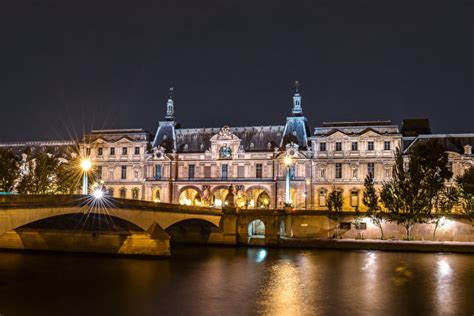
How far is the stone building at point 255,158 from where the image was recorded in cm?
9238

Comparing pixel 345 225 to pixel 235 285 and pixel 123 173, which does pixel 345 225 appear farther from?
pixel 123 173

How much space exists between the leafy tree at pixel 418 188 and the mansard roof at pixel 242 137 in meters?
27.1

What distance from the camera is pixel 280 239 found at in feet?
241

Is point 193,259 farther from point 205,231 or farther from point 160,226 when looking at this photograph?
point 205,231

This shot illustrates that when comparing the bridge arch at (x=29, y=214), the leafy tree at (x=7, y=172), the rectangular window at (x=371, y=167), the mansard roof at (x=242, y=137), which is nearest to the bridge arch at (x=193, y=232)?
the leafy tree at (x=7, y=172)

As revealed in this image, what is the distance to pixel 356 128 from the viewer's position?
309ft

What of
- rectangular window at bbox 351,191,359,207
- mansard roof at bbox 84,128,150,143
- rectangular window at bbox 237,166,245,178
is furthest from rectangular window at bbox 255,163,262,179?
mansard roof at bbox 84,128,150,143

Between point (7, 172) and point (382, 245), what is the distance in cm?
5015

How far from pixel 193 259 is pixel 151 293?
60.8 feet

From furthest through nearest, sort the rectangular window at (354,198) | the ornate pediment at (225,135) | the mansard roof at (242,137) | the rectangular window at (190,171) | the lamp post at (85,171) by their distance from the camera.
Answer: the rectangular window at (190,171), the ornate pediment at (225,135), the mansard roof at (242,137), the rectangular window at (354,198), the lamp post at (85,171)

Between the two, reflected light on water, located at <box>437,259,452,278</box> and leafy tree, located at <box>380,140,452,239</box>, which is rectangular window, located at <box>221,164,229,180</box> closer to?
leafy tree, located at <box>380,140,452,239</box>

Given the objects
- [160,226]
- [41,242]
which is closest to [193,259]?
[160,226]

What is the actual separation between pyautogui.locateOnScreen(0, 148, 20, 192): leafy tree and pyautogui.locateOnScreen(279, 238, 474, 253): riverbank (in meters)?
38.1

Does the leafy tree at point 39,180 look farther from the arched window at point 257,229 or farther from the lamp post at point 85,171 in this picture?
the lamp post at point 85,171
